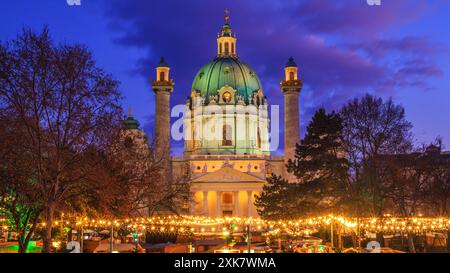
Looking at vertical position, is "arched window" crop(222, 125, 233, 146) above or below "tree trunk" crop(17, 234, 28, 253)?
above

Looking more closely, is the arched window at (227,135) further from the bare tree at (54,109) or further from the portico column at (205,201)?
the bare tree at (54,109)

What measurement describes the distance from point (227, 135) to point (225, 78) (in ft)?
40.4

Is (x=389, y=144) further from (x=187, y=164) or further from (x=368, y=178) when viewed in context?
(x=187, y=164)

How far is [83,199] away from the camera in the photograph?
38031 mm

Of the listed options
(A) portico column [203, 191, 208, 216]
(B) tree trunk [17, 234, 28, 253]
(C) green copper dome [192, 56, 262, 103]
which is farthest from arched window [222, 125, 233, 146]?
(B) tree trunk [17, 234, 28, 253]

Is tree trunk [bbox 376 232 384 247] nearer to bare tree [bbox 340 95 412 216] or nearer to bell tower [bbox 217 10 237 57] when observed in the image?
bare tree [bbox 340 95 412 216]

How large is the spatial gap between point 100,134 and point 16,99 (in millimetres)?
5038

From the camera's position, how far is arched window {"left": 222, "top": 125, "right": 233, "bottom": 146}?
12644 centimetres

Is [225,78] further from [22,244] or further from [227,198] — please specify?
[22,244]

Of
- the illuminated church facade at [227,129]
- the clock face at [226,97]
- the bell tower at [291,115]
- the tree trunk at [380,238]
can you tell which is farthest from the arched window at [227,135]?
the tree trunk at [380,238]

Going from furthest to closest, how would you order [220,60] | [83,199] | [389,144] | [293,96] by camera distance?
[220,60] → [293,96] → [389,144] → [83,199]

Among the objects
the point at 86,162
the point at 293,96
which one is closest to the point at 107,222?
the point at 86,162

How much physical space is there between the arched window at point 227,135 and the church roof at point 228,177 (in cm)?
2143
